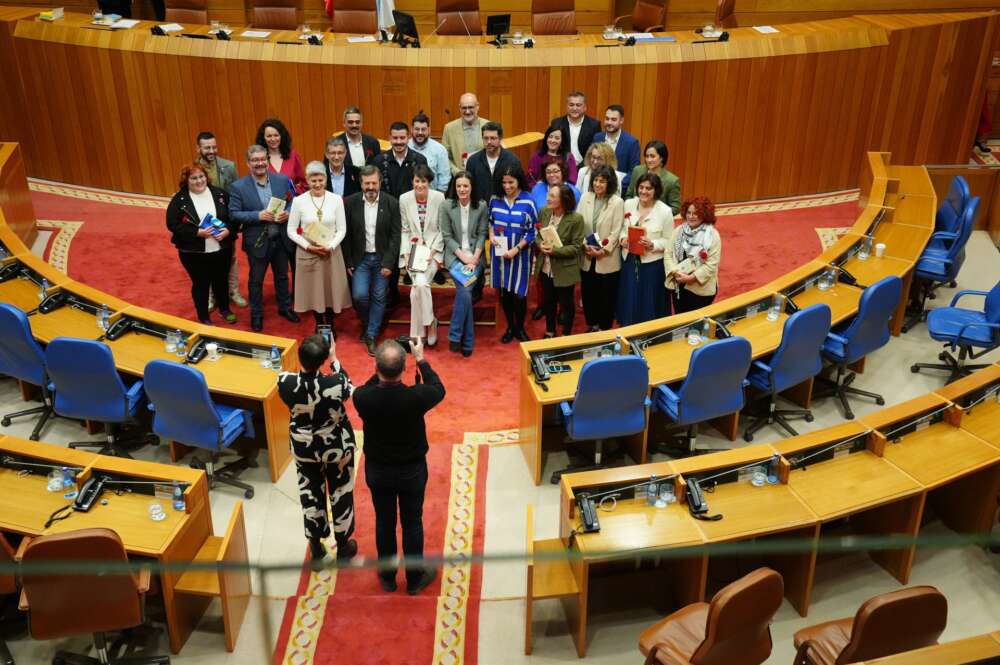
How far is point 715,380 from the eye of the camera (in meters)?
5.61

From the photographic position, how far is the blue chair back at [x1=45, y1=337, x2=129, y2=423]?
5.50 meters

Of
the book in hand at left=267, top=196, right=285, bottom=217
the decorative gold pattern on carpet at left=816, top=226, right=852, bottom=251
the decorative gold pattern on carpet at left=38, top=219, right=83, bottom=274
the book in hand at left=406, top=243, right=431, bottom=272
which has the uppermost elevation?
the book in hand at left=267, top=196, right=285, bottom=217

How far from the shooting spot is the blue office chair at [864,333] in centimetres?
618

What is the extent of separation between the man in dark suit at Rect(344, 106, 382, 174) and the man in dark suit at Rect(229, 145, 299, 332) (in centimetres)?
57

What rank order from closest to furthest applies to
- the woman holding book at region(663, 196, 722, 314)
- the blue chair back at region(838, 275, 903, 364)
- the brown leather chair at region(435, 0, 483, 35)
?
the blue chair back at region(838, 275, 903, 364) → the woman holding book at region(663, 196, 722, 314) → the brown leather chair at region(435, 0, 483, 35)

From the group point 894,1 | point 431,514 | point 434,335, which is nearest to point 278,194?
point 434,335

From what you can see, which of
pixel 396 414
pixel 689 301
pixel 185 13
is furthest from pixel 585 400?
pixel 185 13

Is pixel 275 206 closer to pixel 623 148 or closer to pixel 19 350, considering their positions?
pixel 19 350

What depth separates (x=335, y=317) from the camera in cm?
781

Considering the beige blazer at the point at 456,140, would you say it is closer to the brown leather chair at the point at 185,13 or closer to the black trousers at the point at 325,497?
the black trousers at the point at 325,497

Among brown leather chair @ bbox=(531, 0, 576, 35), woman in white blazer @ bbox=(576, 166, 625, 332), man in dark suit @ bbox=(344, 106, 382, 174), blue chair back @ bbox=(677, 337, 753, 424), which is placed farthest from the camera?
brown leather chair @ bbox=(531, 0, 576, 35)

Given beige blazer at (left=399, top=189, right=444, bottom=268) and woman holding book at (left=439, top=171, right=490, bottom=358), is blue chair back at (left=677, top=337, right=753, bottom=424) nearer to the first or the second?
woman holding book at (left=439, top=171, right=490, bottom=358)

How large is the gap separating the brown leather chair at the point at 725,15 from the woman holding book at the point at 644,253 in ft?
13.1

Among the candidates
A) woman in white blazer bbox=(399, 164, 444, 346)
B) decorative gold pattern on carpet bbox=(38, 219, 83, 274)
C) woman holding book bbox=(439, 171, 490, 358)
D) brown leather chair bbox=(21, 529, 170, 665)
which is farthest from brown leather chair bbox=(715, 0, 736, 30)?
brown leather chair bbox=(21, 529, 170, 665)
